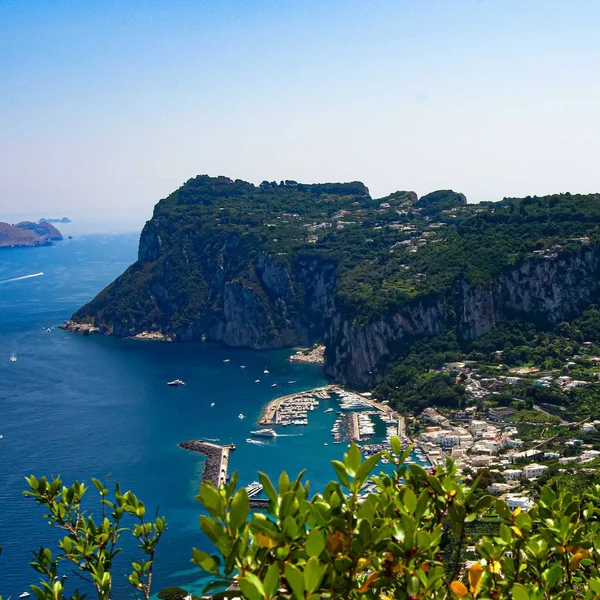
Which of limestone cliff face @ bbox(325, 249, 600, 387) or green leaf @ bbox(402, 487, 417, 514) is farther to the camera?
limestone cliff face @ bbox(325, 249, 600, 387)

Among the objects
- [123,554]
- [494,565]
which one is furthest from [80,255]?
[494,565]

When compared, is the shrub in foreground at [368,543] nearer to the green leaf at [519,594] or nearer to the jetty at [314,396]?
the green leaf at [519,594]

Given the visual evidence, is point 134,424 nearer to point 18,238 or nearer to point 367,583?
point 367,583

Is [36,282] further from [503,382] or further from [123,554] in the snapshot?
[123,554]

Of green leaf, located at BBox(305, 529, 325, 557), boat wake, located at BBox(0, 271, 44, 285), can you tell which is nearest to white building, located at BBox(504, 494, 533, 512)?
green leaf, located at BBox(305, 529, 325, 557)

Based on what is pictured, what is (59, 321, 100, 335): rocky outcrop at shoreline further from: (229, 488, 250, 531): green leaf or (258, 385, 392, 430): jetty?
(229, 488, 250, 531): green leaf

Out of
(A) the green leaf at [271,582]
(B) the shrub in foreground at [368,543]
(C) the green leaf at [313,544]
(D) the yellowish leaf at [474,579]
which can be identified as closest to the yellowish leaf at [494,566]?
(B) the shrub in foreground at [368,543]
